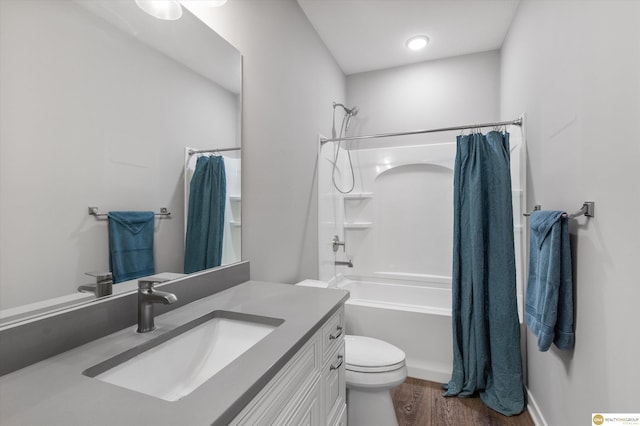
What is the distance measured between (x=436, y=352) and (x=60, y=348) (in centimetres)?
222

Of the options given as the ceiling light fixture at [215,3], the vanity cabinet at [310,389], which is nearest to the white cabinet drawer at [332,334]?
the vanity cabinet at [310,389]

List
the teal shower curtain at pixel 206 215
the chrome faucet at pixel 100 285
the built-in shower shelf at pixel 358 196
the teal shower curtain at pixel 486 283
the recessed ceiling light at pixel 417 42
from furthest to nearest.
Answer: the built-in shower shelf at pixel 358 196, the recessed ceiling light at pixel 417 42, the teal shower curtain at pixel 486 283, the teal shower curtain at pixel 206 215, the chrome faucet at pixel 100 285

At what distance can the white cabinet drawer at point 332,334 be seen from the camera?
111 centimetres

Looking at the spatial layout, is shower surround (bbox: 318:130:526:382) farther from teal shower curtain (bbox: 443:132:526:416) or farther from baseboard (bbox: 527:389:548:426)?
baseboard (bbox: 527:389:548:426)

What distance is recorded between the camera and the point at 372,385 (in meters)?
1.57

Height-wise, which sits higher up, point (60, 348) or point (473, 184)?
point (473, 184)

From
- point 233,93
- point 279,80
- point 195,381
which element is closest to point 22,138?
point 195,381

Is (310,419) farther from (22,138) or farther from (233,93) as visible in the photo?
(233,93)

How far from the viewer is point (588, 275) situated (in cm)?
121

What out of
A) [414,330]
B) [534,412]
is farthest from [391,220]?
[534,412]

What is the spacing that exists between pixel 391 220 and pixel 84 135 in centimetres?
270

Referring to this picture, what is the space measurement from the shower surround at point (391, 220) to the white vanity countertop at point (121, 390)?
5.57 feet

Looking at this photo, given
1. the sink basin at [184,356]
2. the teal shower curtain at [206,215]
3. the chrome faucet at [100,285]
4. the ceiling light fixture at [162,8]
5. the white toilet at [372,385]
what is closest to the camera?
the sink basin at [184,356]

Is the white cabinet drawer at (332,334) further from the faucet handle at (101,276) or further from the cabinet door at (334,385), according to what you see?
the faucet handle at (101,276)
